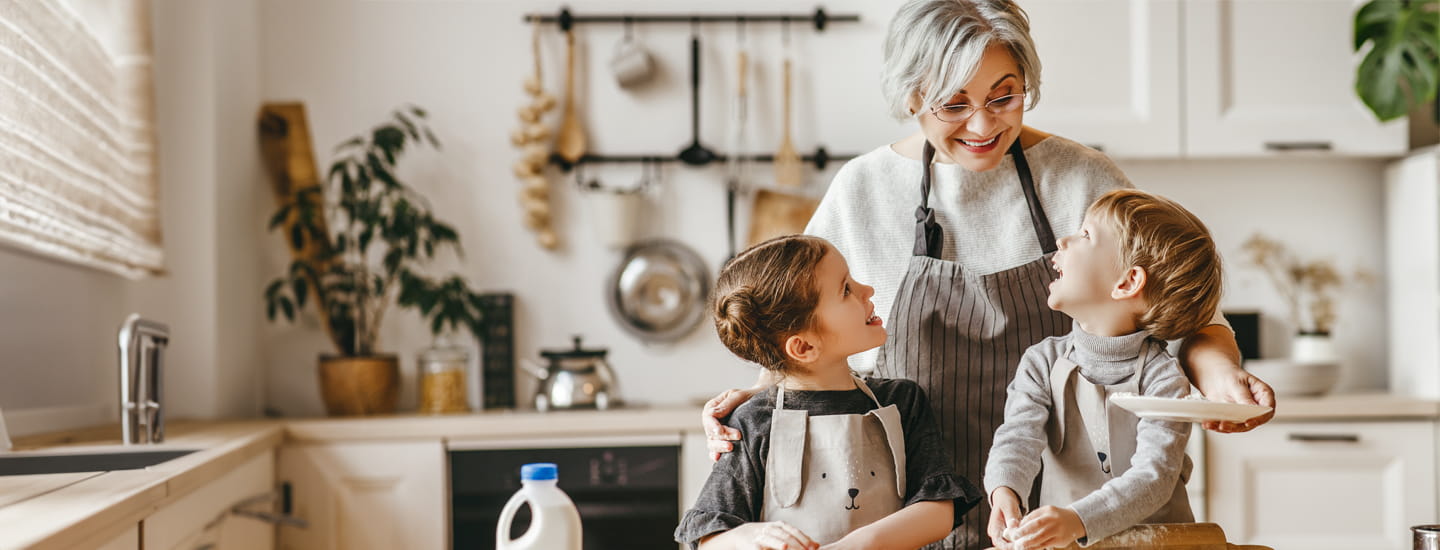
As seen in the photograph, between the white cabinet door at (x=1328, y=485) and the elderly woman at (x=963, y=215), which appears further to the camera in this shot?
the white cabinet door at (x=1328, y=485)

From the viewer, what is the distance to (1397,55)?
2.77 metres

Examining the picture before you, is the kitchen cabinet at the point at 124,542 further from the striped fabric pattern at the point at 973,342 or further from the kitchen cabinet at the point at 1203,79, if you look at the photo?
the kitchen cabinet at the point at 1203,79

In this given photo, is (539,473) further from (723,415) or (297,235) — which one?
(297,235)

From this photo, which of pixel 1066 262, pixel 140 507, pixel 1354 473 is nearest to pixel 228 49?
pixel 140 507

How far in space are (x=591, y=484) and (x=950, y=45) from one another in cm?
157

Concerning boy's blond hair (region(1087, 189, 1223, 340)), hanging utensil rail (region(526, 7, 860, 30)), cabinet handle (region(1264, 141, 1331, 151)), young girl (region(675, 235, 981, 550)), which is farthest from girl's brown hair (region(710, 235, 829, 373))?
cabinet handle (region(1264, 141, 1331, 151))

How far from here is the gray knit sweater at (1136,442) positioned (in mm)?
1113

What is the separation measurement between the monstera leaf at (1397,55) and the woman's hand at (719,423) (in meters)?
2.20

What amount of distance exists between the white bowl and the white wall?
38 cm

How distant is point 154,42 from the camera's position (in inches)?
107

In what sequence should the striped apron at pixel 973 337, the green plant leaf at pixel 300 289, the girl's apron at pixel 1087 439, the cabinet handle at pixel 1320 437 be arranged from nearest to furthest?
the girl's apron at pixel 1087 439, the striped apron at pixel 973 337, the cabinet handle at pixel 1320 437, the green plant leaf at pixel 300 289

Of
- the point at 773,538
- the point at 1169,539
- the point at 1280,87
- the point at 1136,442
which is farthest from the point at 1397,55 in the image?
the point at 773,538

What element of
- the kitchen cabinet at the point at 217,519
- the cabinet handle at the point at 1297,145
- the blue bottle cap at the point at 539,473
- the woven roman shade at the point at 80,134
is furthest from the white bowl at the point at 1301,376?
the woven roman shade at the point at 80,134

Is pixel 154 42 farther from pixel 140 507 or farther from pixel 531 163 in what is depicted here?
pixel 140 507
